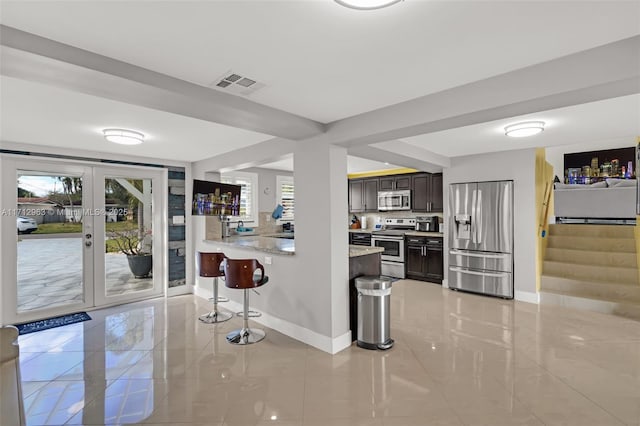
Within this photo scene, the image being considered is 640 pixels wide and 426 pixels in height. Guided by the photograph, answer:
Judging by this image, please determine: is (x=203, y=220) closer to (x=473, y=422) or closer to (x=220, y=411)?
(x=220, y=411)

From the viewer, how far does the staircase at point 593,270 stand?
4.61m

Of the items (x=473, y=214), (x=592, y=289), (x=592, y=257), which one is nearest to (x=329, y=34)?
(x=473, y=214)

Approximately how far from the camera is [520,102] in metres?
2.19

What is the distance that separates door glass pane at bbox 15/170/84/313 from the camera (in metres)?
4.40

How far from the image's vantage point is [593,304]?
4.66 meters

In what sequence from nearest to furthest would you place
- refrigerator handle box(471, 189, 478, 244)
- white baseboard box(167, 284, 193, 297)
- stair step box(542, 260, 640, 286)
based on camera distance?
stair step box(542, 260, 640, 286) < refrigerator handle box(471, 189, 478, 244) < white baseboard box(167, 284, 193, 297)

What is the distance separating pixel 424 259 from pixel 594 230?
2868 millimetres

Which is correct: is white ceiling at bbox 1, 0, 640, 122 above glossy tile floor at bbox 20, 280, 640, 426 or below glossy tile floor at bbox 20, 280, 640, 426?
above

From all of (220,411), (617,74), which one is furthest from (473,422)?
(617,74)

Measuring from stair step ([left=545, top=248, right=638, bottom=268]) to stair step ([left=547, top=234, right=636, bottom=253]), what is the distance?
0.15 m

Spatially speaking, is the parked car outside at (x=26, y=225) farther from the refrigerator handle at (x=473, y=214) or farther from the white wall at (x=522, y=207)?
the white wall at (x=522, y=207)

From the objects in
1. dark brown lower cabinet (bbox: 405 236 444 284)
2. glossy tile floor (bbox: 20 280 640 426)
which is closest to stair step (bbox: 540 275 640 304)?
glossy tile floor (bbox: 20 280 640 426)

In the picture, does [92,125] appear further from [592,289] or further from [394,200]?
[592,289]

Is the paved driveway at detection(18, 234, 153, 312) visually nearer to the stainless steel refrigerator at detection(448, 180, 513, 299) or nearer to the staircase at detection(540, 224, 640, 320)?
the stainless steel refrigerator at detection(448, 180, 513, 299)
